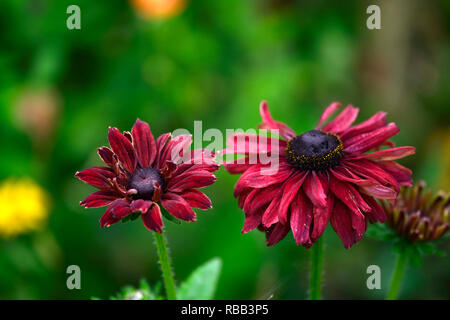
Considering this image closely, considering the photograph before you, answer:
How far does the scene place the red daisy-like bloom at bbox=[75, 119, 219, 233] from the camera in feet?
3.08

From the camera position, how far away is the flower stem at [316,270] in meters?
1.08

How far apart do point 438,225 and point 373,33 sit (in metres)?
2.57

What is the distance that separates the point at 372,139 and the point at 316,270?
28 cm

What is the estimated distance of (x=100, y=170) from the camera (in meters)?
1.01

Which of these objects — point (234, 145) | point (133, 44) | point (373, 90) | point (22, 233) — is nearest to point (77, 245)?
point (22, 233)

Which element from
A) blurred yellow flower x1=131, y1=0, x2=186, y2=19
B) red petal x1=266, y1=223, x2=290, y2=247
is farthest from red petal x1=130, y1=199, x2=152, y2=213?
blurred yellow flower x1=131, y1=0, x2=186, y2=19

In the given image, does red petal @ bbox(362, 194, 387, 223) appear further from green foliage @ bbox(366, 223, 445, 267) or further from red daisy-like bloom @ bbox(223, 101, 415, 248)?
green foliage @ bbox(366, 223, 445, 267)

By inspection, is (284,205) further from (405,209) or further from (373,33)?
(373,33)

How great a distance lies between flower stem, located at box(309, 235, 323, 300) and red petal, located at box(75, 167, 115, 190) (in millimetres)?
409

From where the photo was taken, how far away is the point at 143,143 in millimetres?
1072

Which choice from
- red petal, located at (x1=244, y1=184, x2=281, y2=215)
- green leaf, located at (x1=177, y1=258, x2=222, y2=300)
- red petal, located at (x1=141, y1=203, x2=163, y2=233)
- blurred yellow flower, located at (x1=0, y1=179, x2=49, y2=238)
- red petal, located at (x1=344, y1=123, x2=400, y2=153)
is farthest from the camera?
blurred yellow flower, located at (x1=0, y1=179, x2=49, y2=238)

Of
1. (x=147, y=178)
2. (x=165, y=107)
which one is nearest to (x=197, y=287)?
(x=147, y=178)

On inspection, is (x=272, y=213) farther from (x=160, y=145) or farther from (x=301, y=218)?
(x=160, y=145)

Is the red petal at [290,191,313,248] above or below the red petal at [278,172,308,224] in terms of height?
below
